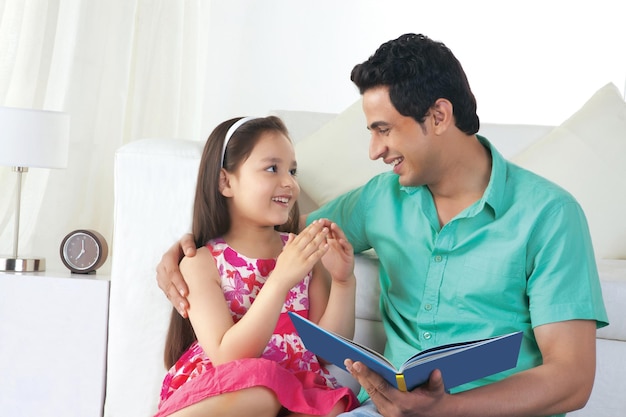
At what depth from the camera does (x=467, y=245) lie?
1.55 m

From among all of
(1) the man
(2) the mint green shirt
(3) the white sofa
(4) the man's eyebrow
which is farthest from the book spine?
(3) the white sofa

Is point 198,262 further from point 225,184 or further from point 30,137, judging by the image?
point 30,137

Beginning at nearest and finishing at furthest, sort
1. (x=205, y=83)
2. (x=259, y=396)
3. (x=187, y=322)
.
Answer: (x=259, y=396) → (x=187, y=322) → (x=205, y=83)

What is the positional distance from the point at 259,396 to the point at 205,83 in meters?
2.81

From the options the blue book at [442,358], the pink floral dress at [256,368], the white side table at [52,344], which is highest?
the blue book at [442,358]

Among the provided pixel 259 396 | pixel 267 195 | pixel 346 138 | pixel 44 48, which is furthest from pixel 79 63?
pixel 259 396

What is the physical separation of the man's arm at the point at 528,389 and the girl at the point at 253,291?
0.30m

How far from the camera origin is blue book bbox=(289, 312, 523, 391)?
1171 millimetres

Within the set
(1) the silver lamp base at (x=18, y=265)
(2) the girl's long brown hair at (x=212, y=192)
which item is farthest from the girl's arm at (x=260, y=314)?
(1) the silver lamp base at (x=18, y=265)

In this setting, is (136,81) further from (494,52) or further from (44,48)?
(494,52)

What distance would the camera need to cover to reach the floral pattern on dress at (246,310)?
5.49 feet

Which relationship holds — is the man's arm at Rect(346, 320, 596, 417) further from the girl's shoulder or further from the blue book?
the girl's shoulder

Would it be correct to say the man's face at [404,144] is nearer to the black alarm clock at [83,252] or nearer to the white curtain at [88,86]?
the black alarm clock at [83,252]

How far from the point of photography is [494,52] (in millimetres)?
3750
